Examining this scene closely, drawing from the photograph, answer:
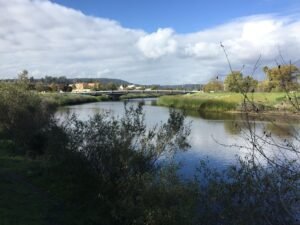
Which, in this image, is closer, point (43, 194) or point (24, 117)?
point (43, 194)

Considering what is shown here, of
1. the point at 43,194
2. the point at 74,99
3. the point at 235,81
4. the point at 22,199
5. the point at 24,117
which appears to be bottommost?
the point at 74,99

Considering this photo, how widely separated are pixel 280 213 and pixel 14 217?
7.94 meters

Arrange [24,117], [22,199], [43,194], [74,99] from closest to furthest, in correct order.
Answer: [22,199], [43,194], [24,117], [74,99]

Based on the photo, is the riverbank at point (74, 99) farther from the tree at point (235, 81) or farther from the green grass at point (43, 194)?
the tree at point (235, 81)

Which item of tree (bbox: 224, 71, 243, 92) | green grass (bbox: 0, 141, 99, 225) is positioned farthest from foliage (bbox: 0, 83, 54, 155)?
tree (bbox: 224, 71, 243, 92)

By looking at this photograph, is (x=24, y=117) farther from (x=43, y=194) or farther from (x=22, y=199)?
(x=22, y=199)

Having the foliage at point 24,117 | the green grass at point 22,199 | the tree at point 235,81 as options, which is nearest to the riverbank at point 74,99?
the foliage at point 24,117

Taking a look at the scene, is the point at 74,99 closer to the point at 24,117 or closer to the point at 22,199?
the point at 24,117

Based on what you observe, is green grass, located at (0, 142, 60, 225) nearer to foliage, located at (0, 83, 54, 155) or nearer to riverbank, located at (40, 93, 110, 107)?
foliage, located at (0, 83, 54, 155)

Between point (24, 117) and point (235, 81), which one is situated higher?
point (235, 81)

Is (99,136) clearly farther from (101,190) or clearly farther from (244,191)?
(244,191)

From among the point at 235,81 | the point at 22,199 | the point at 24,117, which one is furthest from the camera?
the point at 24,117

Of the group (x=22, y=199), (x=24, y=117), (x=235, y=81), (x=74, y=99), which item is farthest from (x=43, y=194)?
(x=74, y=99)

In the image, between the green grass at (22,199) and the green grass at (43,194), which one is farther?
the green grass at (43,194)
